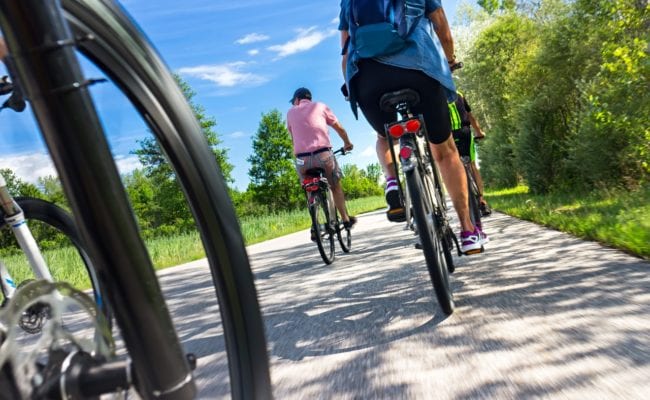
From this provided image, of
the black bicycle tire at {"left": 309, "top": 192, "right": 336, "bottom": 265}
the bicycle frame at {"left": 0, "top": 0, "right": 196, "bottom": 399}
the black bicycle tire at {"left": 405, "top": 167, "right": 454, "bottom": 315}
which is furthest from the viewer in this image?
the black bicycle tire at {"left": 309, "top": 192, "right": 336, "bottom": 265}

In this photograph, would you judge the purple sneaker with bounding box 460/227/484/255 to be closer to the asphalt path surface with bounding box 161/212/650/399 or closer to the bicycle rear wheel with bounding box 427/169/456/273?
the bicycle rear wheel with bounding box 427/169/456/273

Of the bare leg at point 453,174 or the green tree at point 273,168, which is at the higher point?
the green tree at point 273,168

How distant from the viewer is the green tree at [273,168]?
5722 centimetres

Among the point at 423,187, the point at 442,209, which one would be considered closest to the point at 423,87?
the point at 423,187

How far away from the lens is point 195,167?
39.8 inches

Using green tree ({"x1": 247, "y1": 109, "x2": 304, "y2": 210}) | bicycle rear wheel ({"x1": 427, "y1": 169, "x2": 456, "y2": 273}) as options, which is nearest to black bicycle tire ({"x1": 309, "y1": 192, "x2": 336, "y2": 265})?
bicycle rear wheel ({"x1": 427, "y1": 169, "x2": 456, "y2": 273})

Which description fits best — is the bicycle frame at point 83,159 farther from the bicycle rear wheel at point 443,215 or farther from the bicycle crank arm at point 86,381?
the bicycle rear wheel at point 443,215

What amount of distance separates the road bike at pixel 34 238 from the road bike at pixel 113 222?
343 millimetres

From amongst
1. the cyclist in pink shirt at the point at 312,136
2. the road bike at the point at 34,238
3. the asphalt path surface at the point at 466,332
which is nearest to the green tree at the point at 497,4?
the cyclist in pink shirt at the point at 312,136

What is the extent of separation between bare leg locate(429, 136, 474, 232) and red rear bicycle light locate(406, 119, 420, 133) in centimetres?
41

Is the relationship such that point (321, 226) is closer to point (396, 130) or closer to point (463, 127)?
point (463, 127)

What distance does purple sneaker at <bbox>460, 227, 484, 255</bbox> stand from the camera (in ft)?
12.1

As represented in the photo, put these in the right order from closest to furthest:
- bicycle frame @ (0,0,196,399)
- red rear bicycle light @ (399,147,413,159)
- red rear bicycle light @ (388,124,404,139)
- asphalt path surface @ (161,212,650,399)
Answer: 1. bicycle frame @ (0,0,196,399)
2. asphalt path surface @ (161,212,650,399)
3. red rear bicycle light @ (399,147,413,159)
4. red rear bicycle light @ (388,124,404,139)

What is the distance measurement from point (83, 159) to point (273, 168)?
56.8 meters
